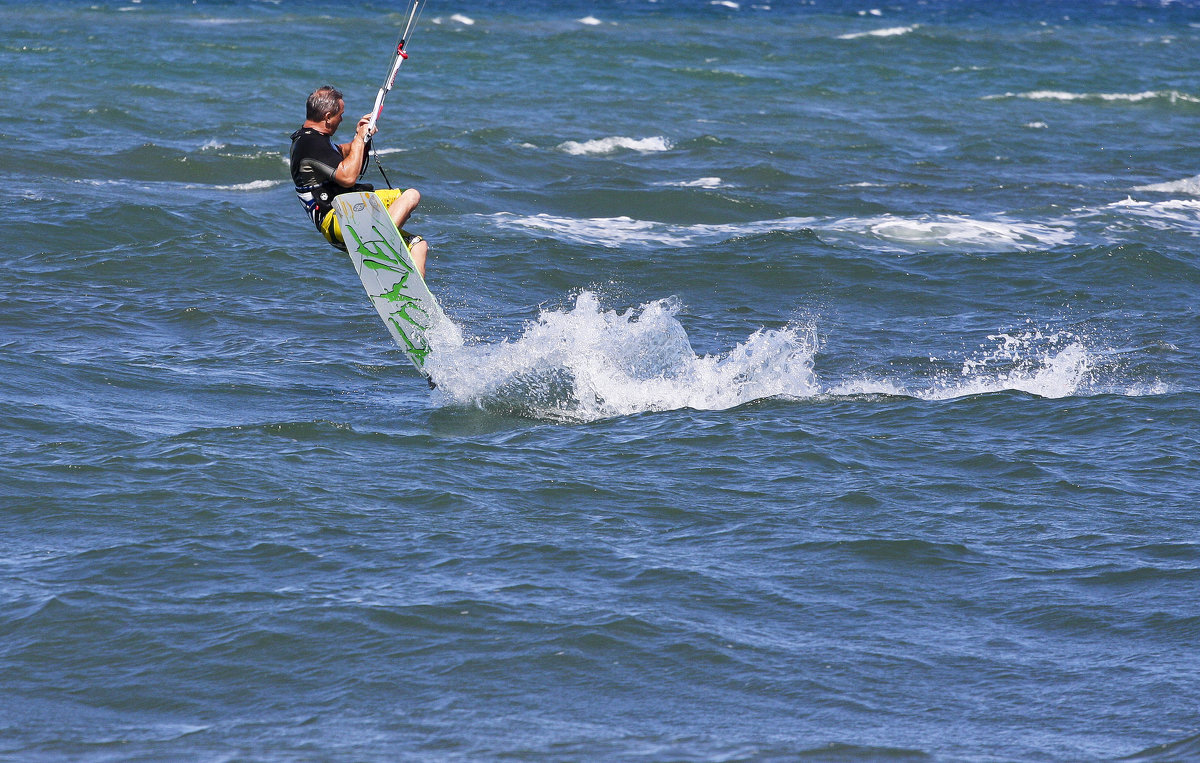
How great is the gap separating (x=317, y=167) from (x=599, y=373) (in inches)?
91.6

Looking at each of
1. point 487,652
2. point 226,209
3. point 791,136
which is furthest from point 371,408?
point 791,136

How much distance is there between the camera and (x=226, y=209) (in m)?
15.3

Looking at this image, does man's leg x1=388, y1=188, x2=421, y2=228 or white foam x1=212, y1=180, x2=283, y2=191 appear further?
white foam x1=212, y1=180, x2=283, y2=191

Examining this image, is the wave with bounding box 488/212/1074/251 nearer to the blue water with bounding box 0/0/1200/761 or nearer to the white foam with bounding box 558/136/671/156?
the blue water with bounding box 0/0/1200/761

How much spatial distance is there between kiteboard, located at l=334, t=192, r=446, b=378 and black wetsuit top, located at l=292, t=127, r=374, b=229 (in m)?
0.11

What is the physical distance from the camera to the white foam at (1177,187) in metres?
18.5

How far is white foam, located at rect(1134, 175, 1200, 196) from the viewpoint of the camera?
18469 millimetres

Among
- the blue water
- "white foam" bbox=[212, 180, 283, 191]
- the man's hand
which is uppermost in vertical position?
the man's hand

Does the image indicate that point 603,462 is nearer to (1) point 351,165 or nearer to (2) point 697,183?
(1) point 351,165

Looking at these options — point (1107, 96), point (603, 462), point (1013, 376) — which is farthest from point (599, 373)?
point (1107, 96)

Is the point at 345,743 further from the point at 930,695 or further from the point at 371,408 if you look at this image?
the point at 371,408

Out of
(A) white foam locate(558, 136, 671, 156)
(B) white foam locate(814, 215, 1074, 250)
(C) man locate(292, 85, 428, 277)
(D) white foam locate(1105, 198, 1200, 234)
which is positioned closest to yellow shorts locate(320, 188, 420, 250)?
(C) man locate(292, 85, 428, 277)

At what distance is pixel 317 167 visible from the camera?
30.0 ft

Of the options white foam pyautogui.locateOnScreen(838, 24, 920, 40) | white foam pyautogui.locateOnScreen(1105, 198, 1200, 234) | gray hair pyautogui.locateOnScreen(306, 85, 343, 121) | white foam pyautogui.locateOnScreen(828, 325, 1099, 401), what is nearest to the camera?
gray hair pyautogui.locateOnScreen(306, 85, 343, 121)
